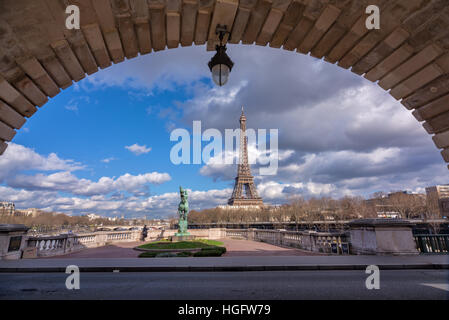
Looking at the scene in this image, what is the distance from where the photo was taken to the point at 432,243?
11359 millimetres

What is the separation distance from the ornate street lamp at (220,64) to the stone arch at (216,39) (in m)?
0.21

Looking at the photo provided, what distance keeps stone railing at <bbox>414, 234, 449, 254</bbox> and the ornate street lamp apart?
40.4 ft

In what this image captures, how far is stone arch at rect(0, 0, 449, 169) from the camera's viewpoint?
4.53 metres

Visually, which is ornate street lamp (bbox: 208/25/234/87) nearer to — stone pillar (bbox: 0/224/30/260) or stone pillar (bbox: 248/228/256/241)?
stone pillar (bbox: 0/224/30/260)

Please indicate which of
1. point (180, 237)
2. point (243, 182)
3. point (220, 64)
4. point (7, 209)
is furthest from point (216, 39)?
point (7, 209)

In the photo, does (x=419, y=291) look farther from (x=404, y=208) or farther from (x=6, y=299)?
(x=404, y=208)

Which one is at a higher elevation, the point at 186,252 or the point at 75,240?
the point at 75,240

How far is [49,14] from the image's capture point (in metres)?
4.45

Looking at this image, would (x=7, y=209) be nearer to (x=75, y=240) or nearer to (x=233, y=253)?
(x=75, y=240)

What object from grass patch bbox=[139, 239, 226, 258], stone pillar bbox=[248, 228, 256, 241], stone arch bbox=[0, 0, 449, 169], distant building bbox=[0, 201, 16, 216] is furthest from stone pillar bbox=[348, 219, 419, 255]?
distant building bbox=[0, 201, 16, 216]

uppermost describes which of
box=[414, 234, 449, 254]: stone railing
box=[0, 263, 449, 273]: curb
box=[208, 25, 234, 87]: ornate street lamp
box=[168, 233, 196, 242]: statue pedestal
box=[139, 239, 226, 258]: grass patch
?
box=[208, 25, 234, 87]: ornate street lamp

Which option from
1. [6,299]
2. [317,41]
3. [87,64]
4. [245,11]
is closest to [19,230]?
[6,299]

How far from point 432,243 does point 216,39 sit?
43.8ft
